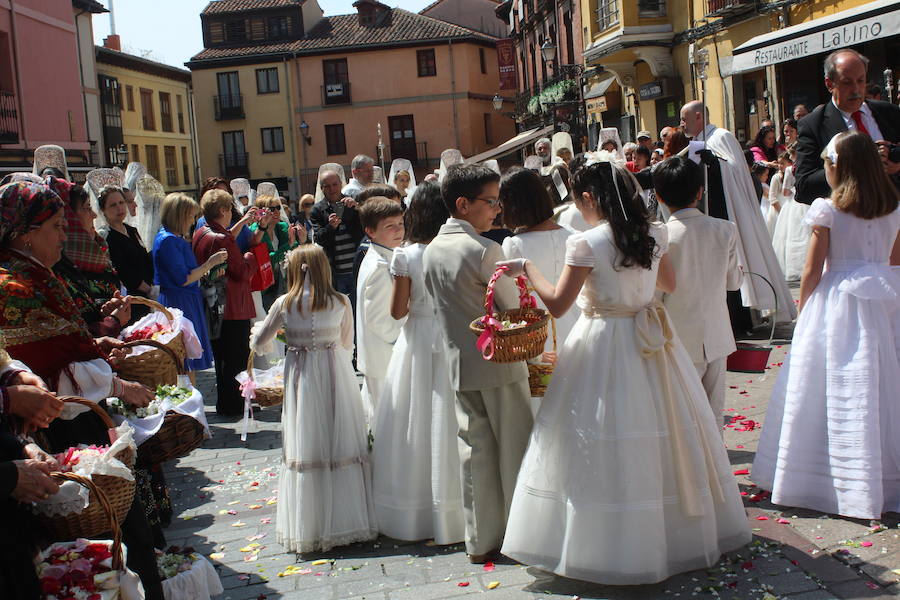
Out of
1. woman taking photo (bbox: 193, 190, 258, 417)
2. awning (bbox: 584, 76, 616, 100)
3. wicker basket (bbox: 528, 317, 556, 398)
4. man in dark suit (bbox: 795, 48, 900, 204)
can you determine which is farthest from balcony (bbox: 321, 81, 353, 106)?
wicker basket (bbox: 528, 317, 556, 398)

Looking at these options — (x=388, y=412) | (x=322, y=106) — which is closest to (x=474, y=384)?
(x=388, y=412)

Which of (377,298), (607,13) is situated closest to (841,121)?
(377,298)

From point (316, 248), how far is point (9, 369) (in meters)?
2.17

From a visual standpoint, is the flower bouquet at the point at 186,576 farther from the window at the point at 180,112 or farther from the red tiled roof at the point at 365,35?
the red tiled roof at the point at 365,35

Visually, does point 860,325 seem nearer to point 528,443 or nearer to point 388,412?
point 528,443

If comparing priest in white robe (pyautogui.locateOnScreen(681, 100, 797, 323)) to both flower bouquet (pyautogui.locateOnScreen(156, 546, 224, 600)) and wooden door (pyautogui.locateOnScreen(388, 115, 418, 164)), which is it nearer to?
flower bouquet (pyautogui.locateOnScreen(156, 546, 224, 600))

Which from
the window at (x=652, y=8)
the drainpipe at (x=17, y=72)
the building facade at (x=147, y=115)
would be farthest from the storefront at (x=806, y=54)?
the building facade at (x=147, y=115)

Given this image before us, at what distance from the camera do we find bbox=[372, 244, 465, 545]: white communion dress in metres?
4.79

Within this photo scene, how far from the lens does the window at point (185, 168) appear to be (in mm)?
51781

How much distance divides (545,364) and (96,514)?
84.9 inches

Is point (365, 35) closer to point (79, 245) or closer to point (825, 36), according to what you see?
point (825, 36)

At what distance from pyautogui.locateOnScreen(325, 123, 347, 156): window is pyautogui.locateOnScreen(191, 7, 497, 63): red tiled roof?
4473mm

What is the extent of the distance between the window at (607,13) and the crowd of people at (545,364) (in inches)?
851

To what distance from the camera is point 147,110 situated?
47.2 m
